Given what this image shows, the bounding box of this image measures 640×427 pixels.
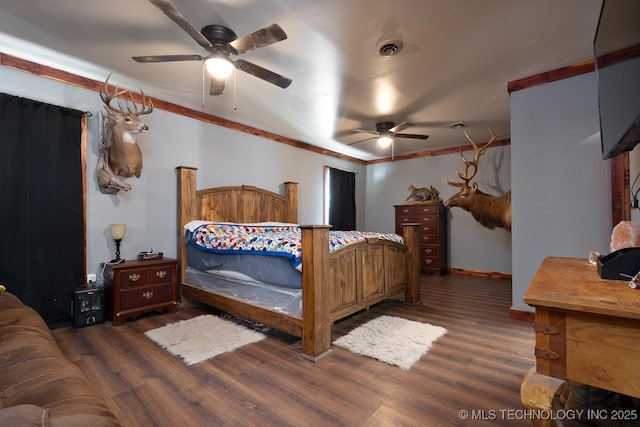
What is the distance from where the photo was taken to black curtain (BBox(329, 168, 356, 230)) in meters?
6.32

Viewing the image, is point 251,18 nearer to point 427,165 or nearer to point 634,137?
point 634,137

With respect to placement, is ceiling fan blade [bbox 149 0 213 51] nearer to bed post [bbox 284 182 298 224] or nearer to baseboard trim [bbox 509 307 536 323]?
bed post [bbox 284 182 298 224]

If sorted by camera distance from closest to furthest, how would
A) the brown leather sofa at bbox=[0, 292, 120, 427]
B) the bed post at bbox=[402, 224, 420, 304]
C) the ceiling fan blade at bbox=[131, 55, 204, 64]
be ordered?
the brown leather sofa at bbox=[0, 292, 120, 427] < the ceiling fan blade at bbox=[131, 55, 204, 64] < the bed post at bbox=[402, 224, 420, 304]

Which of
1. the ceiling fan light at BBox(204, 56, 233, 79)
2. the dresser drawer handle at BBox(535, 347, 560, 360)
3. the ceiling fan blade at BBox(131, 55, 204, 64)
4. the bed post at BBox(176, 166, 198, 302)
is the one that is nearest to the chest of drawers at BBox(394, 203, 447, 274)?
the bed post at BBox(176, 166, 198, 302)

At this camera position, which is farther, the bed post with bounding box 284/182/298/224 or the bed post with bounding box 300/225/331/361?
the bed post with bounding box 284/182/298/224

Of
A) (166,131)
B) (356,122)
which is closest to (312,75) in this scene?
(356,122)

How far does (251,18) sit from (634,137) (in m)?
2.36

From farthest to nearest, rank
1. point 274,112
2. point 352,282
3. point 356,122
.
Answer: point 356,122 < point 274,112 < point 352,282

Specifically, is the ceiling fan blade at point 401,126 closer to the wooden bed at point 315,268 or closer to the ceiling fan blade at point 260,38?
the wooden bed at point 315,268

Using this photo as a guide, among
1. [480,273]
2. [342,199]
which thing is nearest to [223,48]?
[342,199]

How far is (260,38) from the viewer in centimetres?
197

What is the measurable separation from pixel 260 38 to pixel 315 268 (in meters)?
1.67

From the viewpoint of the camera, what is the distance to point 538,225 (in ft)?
10.0

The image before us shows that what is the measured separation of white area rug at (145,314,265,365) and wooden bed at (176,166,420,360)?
6.2 inches
